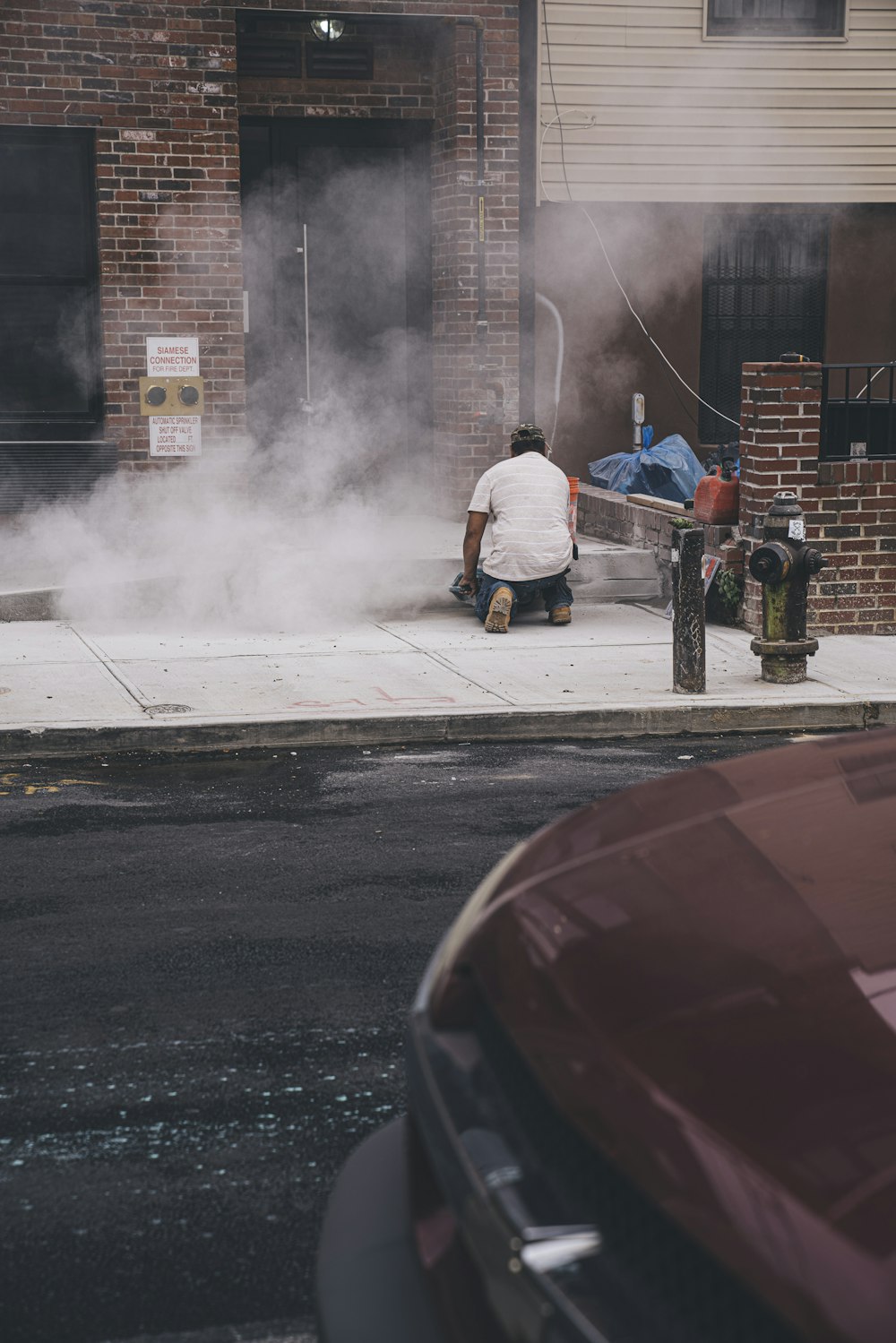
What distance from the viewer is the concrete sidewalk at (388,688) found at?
7.37 metres

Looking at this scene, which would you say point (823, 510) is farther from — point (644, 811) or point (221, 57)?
point (644, 811)

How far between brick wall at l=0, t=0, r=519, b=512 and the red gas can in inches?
Answer: 103

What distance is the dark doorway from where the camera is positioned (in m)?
12.4

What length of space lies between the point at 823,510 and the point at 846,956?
26.7 feet

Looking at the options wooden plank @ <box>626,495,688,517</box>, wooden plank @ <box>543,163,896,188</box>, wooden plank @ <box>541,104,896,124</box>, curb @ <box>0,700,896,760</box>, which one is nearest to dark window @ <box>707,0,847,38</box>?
wooden plank @ <box>541,104,896,124</box>

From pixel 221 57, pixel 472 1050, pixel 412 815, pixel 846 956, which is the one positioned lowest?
pixel 412 815

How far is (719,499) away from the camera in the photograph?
1015 centimetres

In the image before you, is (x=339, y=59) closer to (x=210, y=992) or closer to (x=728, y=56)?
(x=728, y=56)

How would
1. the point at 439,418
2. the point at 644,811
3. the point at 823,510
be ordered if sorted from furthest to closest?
1. the point at 439,418
2. the point at 823,510
3. the point at 644,811

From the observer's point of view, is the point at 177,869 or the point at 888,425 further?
the point at 888,425

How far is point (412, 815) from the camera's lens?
6.10 meters

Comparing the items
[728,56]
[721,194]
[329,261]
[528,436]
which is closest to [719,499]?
[528,436]

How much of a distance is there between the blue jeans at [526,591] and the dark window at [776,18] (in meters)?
5.95

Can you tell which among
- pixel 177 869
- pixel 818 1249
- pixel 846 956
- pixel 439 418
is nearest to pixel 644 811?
pixel 846 956
